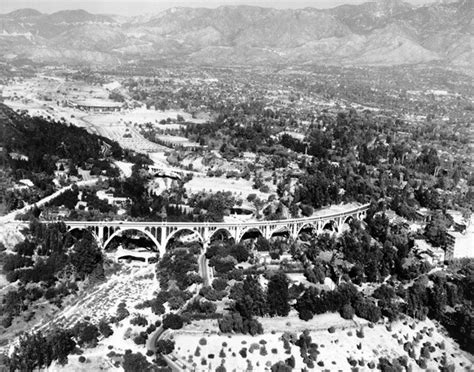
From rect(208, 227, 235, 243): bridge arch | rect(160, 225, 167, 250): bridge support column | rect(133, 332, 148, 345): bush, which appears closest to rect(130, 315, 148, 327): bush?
rect(133, 332, 148, 345): bush

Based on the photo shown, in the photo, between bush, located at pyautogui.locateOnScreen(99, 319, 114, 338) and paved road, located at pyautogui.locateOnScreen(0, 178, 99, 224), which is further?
paved road, located at pyautogui.locateOnScreen(0, 178, 99, 224)

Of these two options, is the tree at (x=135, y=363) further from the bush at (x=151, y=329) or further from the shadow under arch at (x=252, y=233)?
the shadow under arch at (x=252, y=233)

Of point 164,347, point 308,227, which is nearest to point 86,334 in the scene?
point 164,347

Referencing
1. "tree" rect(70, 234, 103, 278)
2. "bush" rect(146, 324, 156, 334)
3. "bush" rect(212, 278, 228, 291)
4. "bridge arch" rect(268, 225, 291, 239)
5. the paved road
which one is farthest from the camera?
"bridge arch" rect(268, 225, 291, 239)

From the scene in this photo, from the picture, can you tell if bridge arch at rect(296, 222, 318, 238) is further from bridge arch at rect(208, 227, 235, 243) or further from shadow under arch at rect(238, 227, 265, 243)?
bridge arch at rect(208, 227, 235, 243)

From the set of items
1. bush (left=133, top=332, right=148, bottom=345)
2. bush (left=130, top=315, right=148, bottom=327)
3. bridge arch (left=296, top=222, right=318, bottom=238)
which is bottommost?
bridge arch (left=296, top=222, right=318, bottom=238)

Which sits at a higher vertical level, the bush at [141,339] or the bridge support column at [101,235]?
the bridge support column at [101,235]

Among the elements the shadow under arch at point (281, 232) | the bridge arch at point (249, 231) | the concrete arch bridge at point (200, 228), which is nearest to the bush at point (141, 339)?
the concrete arch bridge at point (200, 228)

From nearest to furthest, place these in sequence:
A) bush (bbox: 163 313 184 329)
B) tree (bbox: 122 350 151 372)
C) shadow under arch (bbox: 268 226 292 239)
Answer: tree (bbox: 122 350 151 372)
bush (bbox: 163 313 184 329)
shadow under arch (bbox: 268 226 292 239)
